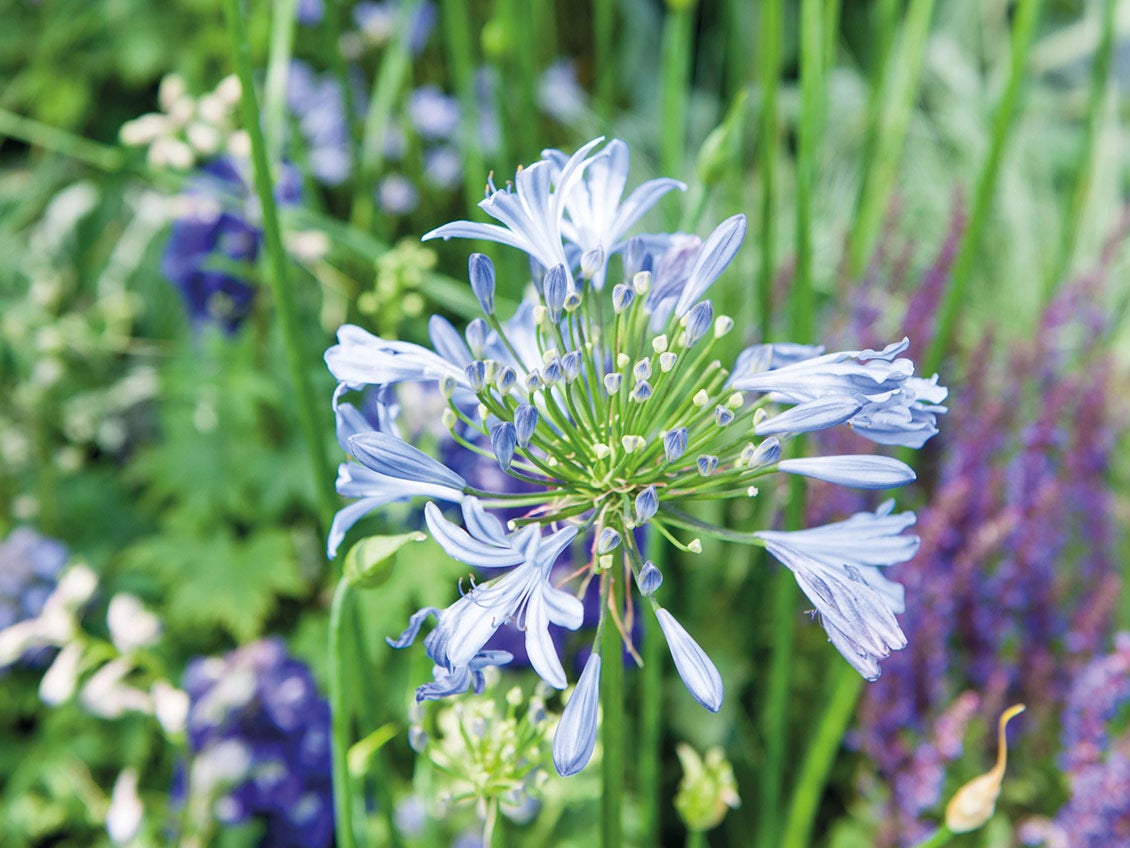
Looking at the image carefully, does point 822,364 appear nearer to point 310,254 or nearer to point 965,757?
point 965,757

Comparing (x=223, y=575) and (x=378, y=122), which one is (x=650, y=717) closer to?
(x=223, y=575)

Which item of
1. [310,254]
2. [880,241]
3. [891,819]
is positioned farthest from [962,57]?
[891,819]

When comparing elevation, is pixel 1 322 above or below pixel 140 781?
above

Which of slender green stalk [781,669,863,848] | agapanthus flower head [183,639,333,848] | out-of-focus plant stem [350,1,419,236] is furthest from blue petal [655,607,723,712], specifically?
out-of-focus plant stem [350,1,419,236]

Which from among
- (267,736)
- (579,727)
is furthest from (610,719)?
(267,736)

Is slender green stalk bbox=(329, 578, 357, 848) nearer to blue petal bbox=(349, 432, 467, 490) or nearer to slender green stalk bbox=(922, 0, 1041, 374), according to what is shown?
blue petal bbox=(349, 432, 467, 490)

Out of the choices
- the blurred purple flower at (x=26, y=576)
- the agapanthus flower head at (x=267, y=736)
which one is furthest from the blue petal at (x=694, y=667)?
the blurred purple flower at (x=26, y=576)
